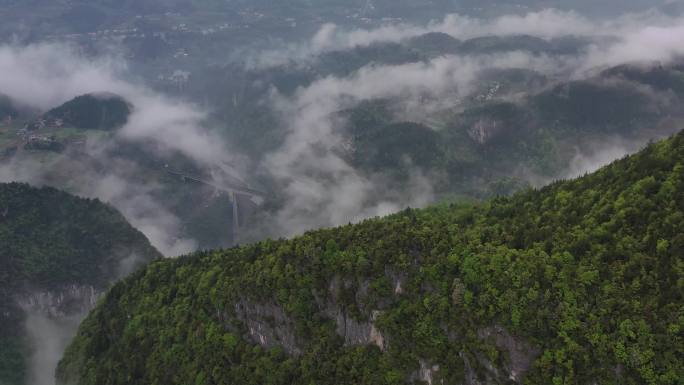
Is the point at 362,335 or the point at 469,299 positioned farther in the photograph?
the point at 362,335

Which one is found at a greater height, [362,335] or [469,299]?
[469,299]

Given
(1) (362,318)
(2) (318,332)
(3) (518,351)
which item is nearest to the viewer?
(3) (518,351)

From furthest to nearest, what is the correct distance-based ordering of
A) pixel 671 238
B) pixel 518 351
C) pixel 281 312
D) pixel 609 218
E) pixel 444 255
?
pixel 281 312
pixel 444 255
pixel 609 218
pixel 518 351
pixel 671 238

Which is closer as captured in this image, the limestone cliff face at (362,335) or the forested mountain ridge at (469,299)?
the forested mountain ridge at (469,299)

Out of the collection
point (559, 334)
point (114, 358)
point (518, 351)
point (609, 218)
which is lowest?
point (114, 358)

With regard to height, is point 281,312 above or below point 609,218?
below

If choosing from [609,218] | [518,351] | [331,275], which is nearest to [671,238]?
[609,218]

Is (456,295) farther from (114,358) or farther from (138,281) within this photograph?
(138,281)

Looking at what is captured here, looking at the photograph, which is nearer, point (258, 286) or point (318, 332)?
point (318, 332)
